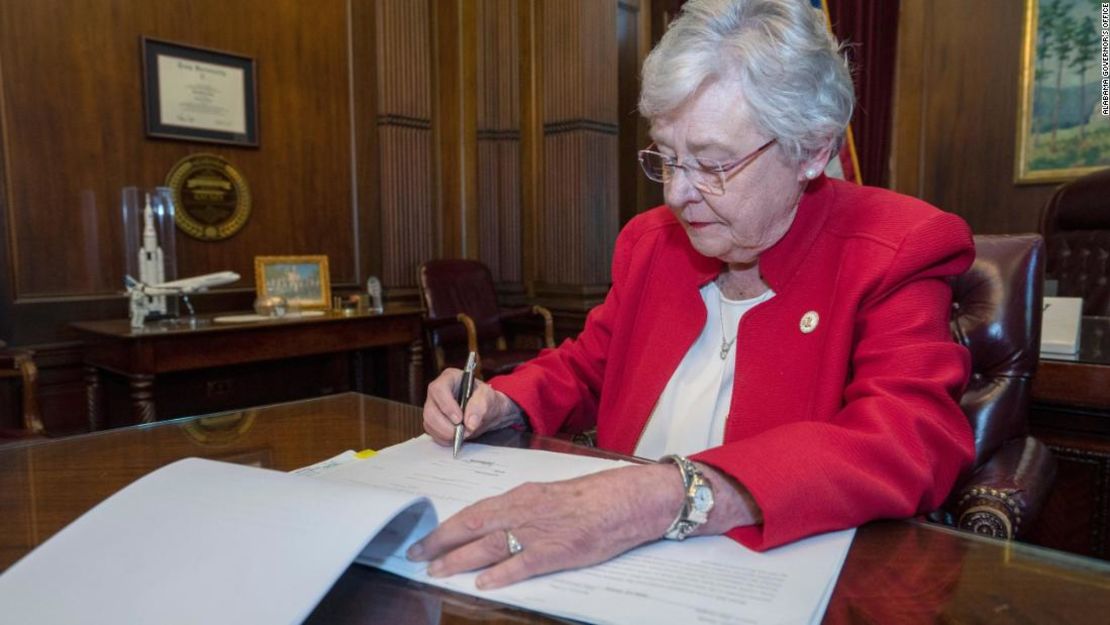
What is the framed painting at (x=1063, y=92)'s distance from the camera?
3.96 m

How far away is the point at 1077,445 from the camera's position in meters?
2.10

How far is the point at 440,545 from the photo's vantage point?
72cm

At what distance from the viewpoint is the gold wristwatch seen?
78cm

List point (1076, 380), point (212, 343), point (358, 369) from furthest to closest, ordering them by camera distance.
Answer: point (358, 369) < point (212, 343) < point (1076, 380)

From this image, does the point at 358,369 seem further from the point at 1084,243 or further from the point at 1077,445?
the point at 1084,243

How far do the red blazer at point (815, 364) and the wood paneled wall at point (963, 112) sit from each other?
3.78 metres

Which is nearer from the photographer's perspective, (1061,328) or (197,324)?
(1061,328)

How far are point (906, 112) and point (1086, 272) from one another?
70.8 inches

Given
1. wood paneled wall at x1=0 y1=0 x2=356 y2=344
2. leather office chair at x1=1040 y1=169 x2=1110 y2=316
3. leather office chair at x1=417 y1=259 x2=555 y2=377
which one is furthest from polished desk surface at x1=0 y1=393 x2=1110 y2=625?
leather office chair at x1=1040 y1=169 x2=1110 y2=316

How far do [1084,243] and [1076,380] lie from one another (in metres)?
1.68

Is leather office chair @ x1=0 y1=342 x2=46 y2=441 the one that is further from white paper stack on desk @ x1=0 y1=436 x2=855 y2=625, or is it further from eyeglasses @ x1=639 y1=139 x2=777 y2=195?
eyeglasses @ x1=639 y1=139 x2=777 y2=195

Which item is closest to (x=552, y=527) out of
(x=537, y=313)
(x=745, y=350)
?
(x=745, y=350)

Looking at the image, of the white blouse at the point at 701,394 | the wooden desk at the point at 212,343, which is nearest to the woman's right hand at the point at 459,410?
the white blouse at the point at 701,394

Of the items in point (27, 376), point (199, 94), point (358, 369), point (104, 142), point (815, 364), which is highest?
point (199, 94)
